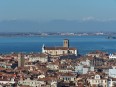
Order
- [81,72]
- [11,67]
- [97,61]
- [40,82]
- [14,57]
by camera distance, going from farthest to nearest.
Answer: [14,57], [97,61], [11,67], [81,72], [40,82]

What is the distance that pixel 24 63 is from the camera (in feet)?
123

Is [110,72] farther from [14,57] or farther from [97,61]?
[14,57]

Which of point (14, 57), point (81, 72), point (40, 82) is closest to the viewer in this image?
point (40, 82)

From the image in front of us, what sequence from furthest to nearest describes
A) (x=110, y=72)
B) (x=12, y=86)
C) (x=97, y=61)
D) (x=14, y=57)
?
1. (x=14, y=57)
2. (x=97, y=61)
3. (x=110, y=72)
4. (x=12, y=86)

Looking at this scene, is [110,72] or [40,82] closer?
[40,82]

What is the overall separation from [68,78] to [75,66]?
6.59m

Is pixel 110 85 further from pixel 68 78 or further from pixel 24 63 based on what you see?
pixel 24 63

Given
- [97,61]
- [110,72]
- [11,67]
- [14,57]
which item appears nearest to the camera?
[110,72]

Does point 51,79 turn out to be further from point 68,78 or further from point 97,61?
point 97,61

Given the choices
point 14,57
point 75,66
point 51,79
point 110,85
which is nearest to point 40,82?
point 51,79

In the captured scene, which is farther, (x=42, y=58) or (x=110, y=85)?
(x=42, y=58)

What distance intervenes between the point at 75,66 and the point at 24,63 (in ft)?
15.2

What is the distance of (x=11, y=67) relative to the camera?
120 ft

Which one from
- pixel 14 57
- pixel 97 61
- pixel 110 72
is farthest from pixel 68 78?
pixel 14 57
